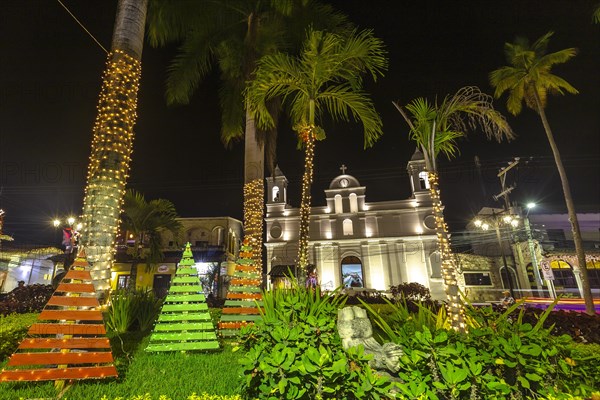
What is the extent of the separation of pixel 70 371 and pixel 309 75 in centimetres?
845

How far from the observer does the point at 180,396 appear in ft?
11.0

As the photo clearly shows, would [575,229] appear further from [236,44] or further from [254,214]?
[236,44]

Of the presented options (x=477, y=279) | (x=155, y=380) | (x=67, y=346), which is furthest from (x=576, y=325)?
(x=477, y=279)

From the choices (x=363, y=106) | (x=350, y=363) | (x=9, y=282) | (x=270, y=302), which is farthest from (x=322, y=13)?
(x=9, y=282)

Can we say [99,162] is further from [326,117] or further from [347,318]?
[326,117]

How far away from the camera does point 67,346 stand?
3.62 m

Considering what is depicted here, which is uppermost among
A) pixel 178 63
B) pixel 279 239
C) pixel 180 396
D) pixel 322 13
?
pixel 322 13

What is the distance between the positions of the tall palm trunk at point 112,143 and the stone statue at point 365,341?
488cm

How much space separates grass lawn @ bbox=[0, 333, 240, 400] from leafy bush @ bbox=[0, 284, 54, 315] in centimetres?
580

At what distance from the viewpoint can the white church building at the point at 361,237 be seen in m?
29.4

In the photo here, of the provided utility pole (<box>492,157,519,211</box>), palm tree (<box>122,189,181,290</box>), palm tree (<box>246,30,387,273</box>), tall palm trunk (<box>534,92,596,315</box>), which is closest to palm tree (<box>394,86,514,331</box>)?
palm tree (<box>246,30,387,273</box>)

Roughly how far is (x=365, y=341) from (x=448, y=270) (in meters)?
3.40

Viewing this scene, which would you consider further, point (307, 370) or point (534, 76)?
point (534, 76)

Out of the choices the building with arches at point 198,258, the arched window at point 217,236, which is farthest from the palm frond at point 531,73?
the arched window at point 217,236
